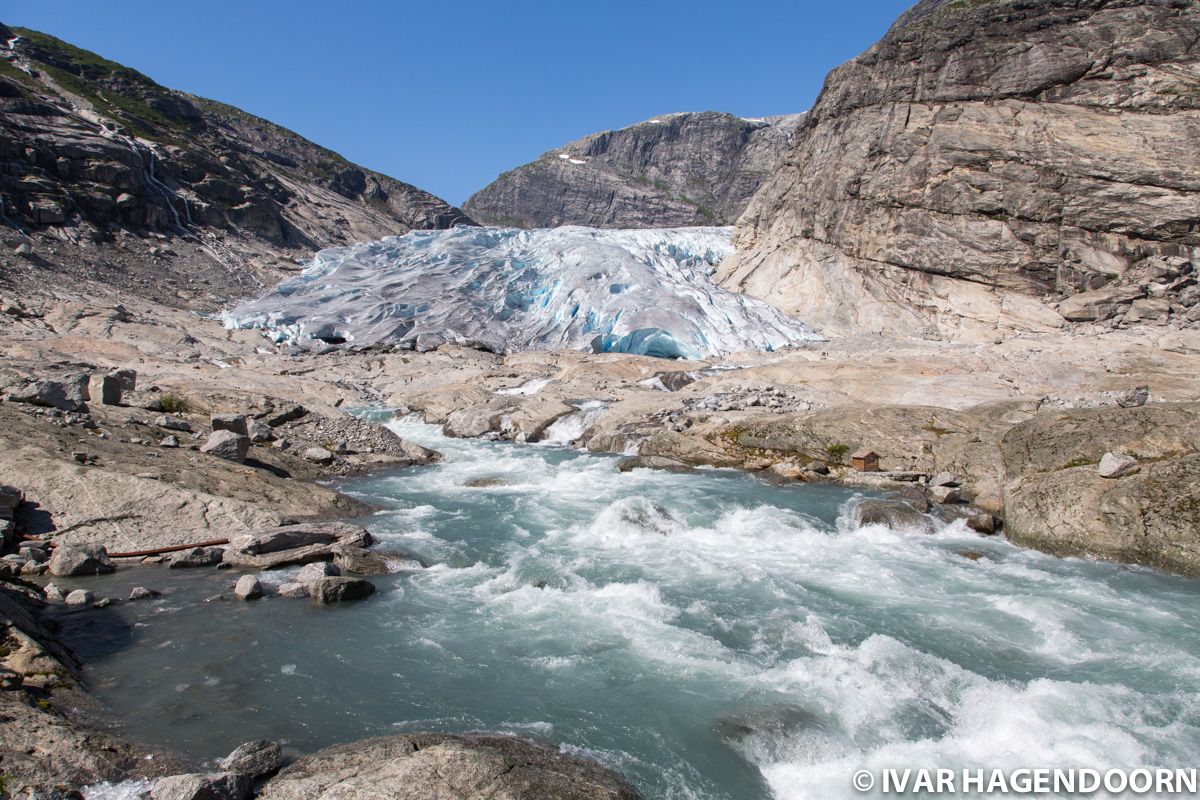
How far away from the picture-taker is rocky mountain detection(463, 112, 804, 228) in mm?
107375

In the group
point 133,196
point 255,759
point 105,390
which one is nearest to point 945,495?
point 255,759

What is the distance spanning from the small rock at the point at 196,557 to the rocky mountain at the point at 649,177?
9922 centimetres

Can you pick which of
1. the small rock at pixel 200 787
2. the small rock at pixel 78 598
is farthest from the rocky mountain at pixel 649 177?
the small rock at pixel 200 787

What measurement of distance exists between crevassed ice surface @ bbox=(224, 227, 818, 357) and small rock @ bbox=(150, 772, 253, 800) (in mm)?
27935

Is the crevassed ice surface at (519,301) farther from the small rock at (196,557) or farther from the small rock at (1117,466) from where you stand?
the small rock at (196,557)

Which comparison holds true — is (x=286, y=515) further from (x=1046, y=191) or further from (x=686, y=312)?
(x=1046, y=191)

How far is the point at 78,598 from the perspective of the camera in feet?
21.8

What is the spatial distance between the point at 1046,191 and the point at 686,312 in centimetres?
1670

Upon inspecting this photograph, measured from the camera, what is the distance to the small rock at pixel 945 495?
1183cm

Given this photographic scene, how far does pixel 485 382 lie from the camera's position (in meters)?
24.2

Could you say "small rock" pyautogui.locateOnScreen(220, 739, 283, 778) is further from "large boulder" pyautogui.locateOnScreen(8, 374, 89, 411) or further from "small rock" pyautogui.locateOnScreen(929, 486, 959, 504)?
"small rock" pyautogui.locateOnScreen(929, 486, 959, 504)

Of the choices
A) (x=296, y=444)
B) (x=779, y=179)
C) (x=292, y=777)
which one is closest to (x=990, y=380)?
(x=296, y=444)

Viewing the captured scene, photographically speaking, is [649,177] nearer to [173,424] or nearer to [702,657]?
[173,424]

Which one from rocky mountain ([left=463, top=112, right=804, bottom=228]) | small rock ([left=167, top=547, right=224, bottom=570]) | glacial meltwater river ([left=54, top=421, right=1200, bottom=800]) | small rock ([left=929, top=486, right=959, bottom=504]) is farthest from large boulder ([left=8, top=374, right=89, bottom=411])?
rocky mountain ([left=463, top=112, right=804, bottom=228])
